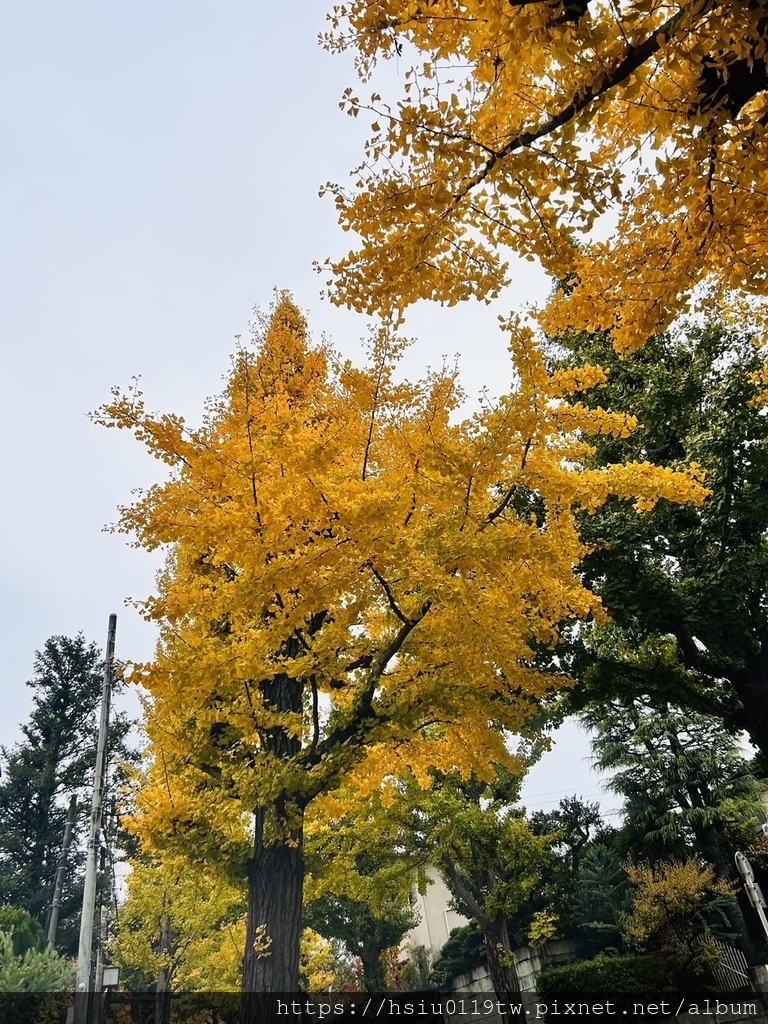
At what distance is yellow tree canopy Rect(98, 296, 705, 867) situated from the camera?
4.61 m

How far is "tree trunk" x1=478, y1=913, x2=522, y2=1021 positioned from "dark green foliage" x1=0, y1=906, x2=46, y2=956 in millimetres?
15419

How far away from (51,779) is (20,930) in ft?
43.1

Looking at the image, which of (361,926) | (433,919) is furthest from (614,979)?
(433,919)

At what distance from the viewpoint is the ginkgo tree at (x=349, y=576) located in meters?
4.62

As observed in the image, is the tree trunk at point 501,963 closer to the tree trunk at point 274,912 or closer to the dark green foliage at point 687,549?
the dark green foliage at point 687,549

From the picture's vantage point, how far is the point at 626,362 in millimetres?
9430

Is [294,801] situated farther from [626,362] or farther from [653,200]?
[626,362]

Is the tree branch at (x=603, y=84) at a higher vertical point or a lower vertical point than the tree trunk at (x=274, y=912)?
higher

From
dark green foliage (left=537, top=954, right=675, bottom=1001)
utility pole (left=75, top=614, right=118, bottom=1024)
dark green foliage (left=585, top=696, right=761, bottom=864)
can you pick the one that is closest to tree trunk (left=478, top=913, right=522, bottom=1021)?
dark green foliage (left=537, top=954, right=675, bottom=1001)

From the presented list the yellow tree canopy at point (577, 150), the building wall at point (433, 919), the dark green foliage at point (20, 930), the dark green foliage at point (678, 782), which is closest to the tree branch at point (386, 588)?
the yellow tree canopy at point (577, 150)

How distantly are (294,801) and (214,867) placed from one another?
2192 millimetres

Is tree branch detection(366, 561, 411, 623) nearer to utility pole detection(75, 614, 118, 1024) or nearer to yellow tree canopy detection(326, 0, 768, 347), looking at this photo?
yellow tree canopy detection(326, 0, 768, 347)

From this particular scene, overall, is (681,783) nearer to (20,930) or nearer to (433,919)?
(433,919)

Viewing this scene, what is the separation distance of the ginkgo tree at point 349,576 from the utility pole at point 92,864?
2307 mm
